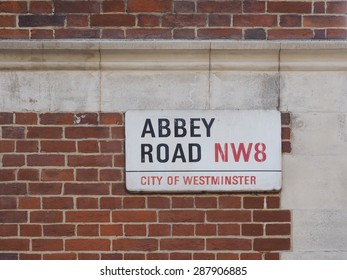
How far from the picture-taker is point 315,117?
3084 mm

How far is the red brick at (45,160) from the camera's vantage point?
3061 mm

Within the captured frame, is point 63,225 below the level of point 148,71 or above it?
below

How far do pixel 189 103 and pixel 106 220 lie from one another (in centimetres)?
94

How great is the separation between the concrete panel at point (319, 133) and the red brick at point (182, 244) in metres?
0.87

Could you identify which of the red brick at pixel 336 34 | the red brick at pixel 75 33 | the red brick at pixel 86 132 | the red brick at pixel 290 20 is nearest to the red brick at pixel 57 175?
the red brick at pixel 86 132

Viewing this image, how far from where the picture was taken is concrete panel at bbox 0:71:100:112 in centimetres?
305

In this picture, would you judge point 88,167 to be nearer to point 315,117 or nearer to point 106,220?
point 106,220

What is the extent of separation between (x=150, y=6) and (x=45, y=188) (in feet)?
4.55

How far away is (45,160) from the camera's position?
10.0ft

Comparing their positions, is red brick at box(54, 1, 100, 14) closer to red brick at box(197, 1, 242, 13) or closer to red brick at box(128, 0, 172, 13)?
red brick at box(128, 0, 172, 13)

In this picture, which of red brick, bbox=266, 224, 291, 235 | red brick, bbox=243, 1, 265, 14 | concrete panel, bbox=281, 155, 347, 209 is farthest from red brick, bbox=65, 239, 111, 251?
red brick, bbox=243, 1, 265, 14

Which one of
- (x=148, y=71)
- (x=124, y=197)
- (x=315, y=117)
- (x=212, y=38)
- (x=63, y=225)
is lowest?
(x=63, y=225)

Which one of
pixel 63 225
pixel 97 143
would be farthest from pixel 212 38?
pixel 63 225

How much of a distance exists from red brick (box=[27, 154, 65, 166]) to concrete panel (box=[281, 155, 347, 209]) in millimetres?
1468
